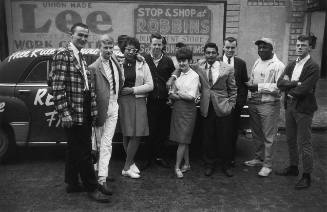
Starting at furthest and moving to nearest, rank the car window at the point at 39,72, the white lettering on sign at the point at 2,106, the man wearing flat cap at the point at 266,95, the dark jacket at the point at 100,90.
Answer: the car window at the point at 39,72, the white lettering on sign at the point at 2,106, the man wearing flat cap at the point at 266,95, the dark jacket at the point at 100,90

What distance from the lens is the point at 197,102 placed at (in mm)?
4930

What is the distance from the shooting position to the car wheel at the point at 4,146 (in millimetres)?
5055

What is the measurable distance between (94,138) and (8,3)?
21.8 ft

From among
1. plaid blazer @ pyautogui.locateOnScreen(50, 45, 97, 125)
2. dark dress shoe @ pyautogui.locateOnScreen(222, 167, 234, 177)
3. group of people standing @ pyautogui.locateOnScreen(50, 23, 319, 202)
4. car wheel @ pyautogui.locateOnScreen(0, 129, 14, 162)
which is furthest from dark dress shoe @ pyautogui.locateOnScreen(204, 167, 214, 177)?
car wheel @ pyautogui.locateOnScreen(0, 129, 14, 162)

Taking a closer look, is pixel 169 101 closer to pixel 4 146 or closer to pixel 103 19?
pixel 4 146

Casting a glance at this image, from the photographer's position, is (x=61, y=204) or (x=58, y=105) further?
(x=61, y=204)

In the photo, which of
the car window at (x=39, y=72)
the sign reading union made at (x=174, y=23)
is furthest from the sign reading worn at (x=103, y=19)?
the car window at (x=39, y=72)

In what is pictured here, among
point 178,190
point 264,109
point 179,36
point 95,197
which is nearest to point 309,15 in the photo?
point 179,36

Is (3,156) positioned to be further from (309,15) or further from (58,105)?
(309,15)

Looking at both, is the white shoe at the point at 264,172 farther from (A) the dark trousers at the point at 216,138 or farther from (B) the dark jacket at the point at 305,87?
(B) the dark jacket at the point at 305,87

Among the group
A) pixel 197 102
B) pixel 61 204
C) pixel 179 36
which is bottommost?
pixel 61 204

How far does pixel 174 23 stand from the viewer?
9422 mm

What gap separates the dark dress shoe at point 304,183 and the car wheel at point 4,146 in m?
3.79

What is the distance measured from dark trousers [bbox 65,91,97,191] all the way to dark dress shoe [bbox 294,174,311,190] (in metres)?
2.39
